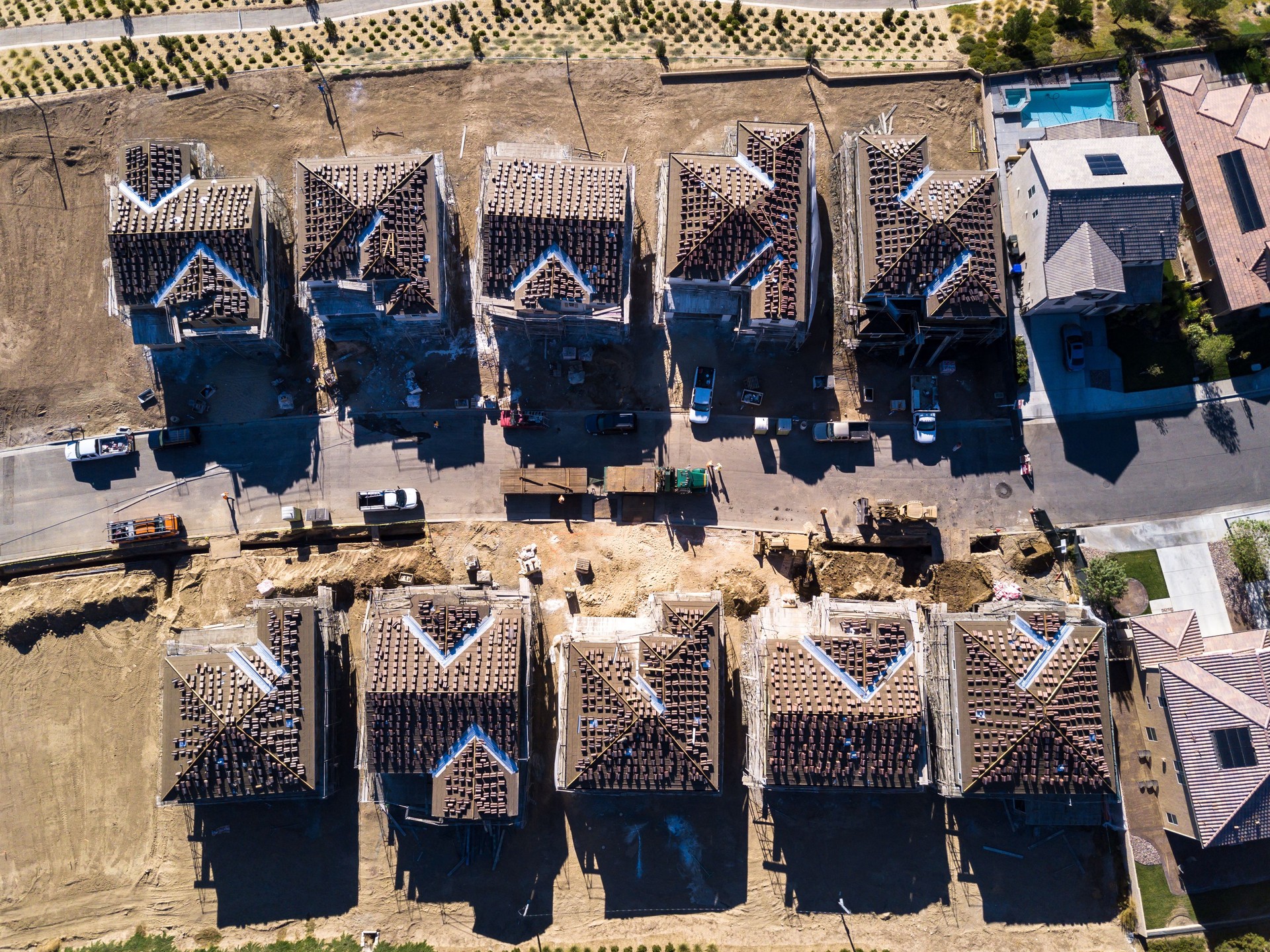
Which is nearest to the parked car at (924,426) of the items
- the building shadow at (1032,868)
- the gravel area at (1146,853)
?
the building shadow at (1032,868)

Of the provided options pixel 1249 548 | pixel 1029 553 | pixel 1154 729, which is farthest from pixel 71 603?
pixel 1249 548

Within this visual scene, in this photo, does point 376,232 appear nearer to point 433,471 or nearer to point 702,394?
point 433,471

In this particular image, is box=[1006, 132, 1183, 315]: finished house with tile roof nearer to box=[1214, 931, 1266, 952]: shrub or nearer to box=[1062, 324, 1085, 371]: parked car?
box=[1062, 324, 1085, 371]: parked car

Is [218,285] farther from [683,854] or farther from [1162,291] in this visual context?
[1162,291]

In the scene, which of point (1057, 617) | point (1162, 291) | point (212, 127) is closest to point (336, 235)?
point (212, 127)

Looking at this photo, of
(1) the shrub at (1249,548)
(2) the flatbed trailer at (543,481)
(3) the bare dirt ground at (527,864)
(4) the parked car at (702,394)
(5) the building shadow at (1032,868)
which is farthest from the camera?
(4) the parked car at (702,394)

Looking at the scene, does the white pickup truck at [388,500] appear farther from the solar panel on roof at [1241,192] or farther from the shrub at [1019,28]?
the solar panel on roof at [1241,192]
